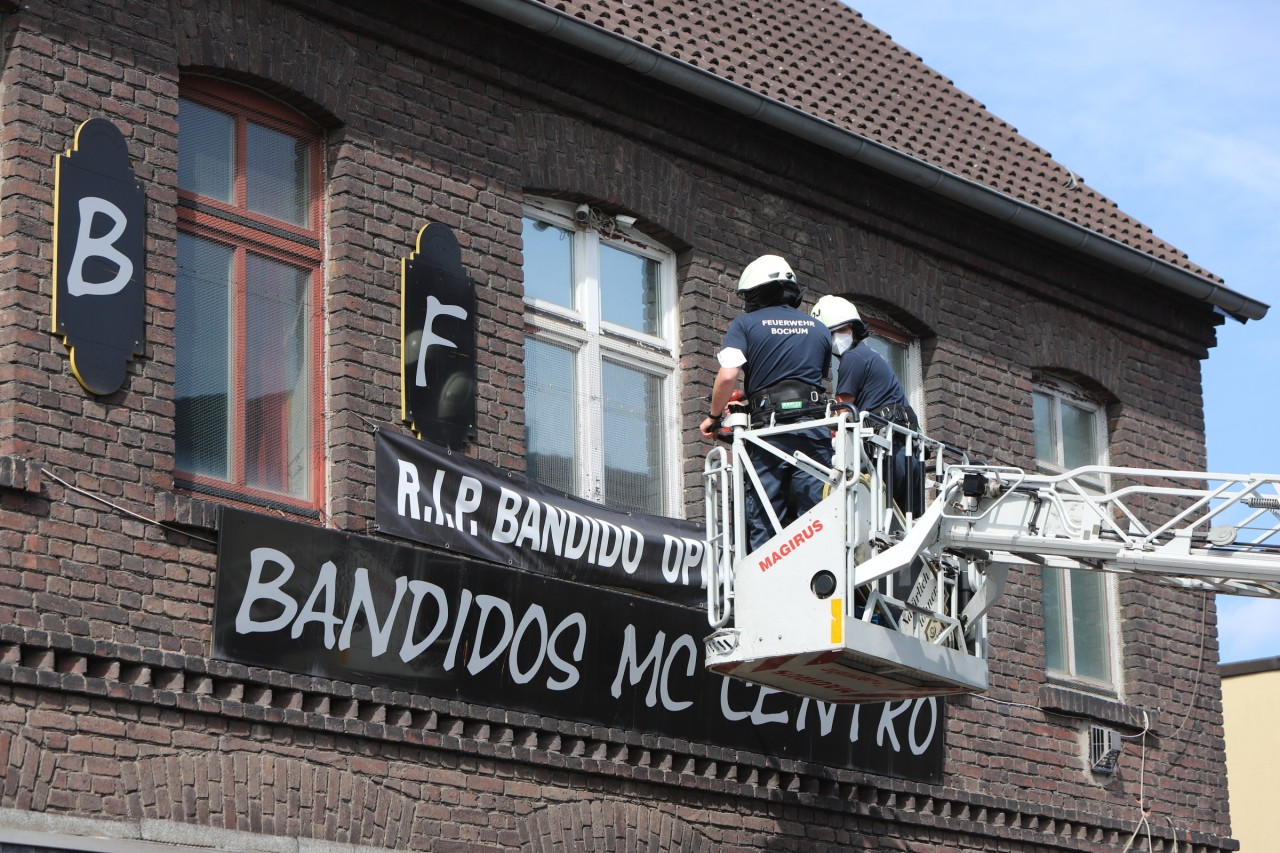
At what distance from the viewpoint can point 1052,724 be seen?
15734mm

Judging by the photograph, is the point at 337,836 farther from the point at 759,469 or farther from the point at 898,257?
the point at 898,257

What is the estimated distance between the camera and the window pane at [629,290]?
13.9m

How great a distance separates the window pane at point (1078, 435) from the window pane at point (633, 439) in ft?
14.1

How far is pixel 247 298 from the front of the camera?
38.8ft

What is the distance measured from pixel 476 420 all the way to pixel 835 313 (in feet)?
6.94

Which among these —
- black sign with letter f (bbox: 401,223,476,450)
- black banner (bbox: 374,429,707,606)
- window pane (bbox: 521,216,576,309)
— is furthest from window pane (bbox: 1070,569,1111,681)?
black sign with letter f (bbox: 401,223,476,450)

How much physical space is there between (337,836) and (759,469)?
2.81m

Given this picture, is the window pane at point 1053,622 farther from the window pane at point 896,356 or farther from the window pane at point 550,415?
the window pane at point 550,415

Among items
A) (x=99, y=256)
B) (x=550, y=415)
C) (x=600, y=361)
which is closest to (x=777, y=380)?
(x=550, y=415)

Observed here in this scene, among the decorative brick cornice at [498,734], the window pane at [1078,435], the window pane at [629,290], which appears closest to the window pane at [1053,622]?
the window pane at [1078,435]

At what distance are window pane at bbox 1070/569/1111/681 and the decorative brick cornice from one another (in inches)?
47.9

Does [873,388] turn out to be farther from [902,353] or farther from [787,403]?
[902,353]

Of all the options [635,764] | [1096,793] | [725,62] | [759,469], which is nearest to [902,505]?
[759,469]

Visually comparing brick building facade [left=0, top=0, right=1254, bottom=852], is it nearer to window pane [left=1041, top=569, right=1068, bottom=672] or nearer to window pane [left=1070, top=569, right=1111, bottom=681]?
window pane [left=1070, top=569, right=1111, bottom=681]
